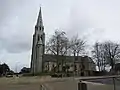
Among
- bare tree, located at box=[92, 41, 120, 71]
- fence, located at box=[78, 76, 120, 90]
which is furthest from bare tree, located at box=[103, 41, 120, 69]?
fence, located at box=[78, 76, 120, 90]

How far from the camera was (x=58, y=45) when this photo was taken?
3866cm

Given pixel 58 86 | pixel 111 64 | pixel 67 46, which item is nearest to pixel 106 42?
pixel 111 64

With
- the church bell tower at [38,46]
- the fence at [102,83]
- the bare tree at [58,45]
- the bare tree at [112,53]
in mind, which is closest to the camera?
the fence at [102,83]

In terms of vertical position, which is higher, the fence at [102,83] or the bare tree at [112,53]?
the bare tree at [112,53]

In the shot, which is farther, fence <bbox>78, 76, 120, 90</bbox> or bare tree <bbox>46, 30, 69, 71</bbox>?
bare tree <bbox>46, 30, 69, 71</bbox>

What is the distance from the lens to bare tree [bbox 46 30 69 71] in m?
38.8

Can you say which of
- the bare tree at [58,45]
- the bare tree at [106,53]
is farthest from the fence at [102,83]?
the bare tree at [106,53]

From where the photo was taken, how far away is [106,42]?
4956 cm

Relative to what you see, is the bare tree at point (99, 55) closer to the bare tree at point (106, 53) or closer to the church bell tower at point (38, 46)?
the bare tree at point (106, 53)

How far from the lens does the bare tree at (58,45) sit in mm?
38750

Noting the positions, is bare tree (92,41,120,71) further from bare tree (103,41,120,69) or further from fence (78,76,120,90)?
fence (78,76,120,90)

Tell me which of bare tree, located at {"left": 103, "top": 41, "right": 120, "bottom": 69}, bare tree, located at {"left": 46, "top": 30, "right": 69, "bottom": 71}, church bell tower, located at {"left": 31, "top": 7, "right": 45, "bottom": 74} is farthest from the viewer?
church bell tower, located at {"left": 31, "top": 7, "right": 45, "bottom": 74}

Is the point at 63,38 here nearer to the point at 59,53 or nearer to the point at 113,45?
the point at 59,53

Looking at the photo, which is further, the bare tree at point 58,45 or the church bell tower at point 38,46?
the church bell tower at point 38,46
